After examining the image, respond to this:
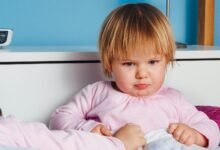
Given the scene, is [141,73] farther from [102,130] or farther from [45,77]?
[45,77]

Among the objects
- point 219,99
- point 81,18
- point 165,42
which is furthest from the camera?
point 81,18

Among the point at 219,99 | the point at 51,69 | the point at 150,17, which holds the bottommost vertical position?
the point at 219,99

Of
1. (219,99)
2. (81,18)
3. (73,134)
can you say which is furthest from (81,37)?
(73,134)

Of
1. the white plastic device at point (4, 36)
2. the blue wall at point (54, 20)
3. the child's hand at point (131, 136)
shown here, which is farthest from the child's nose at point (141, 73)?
the blue wall at point (54, 20)

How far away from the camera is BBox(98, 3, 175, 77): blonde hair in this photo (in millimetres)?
911

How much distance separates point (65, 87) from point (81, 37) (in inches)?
16.5

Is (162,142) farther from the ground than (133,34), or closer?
closer

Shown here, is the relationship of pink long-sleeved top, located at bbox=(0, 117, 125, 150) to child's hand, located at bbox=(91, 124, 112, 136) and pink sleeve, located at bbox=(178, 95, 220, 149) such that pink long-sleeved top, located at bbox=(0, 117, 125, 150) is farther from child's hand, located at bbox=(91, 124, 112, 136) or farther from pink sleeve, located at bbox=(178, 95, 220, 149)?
pink sleeve, located at bbox=(178, 95, 220, 149)

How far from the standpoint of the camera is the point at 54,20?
4.86 ft

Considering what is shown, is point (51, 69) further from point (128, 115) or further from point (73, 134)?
point (73, 134)

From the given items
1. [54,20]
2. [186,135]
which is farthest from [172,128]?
[54,20]

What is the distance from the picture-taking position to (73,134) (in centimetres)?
73

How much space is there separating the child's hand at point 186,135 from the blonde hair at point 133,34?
0.15 m

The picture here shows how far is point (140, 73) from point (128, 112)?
9cm
